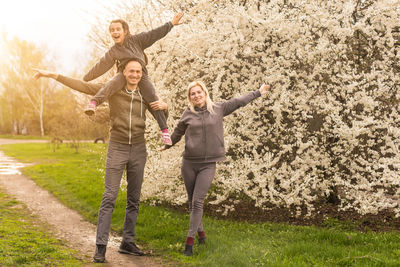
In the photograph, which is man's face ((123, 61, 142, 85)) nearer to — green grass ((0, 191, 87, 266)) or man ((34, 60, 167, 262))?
man ((34, 60, 167, 262))

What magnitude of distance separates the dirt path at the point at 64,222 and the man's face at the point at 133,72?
2038mm

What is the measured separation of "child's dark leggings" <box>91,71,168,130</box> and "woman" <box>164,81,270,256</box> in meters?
0.31

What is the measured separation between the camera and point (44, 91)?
43.8 m

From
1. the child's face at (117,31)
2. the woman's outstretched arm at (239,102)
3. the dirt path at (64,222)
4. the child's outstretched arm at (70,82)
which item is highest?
the child's face at (117,31)

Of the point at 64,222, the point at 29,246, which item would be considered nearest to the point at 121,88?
the point at 29,246

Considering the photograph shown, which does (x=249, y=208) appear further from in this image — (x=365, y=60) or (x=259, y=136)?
(x=365, y=60)

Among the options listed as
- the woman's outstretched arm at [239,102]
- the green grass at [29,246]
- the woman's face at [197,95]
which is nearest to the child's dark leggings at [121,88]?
the woman's face at [197,95]

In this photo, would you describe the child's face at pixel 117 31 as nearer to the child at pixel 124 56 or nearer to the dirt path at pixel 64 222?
the child at pixel 124 56

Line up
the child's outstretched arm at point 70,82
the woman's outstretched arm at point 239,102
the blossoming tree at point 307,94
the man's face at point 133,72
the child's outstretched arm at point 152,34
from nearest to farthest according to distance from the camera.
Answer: the child's outstretched arm at point 70,82, the man's face at point 133,72, the child's outstretched arm at point 152,34, the woman's outstretched arm at point 239,102, the blossoming tree at point 307,94

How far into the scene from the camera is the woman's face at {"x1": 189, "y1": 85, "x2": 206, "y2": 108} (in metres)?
4.83

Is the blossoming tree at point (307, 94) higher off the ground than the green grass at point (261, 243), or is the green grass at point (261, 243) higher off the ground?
the blossoming tree at point (307, 94)

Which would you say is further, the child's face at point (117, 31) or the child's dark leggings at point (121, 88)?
the child's face at point (117, 31)

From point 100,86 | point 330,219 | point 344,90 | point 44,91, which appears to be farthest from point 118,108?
point 44,91

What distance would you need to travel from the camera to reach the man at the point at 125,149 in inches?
173
